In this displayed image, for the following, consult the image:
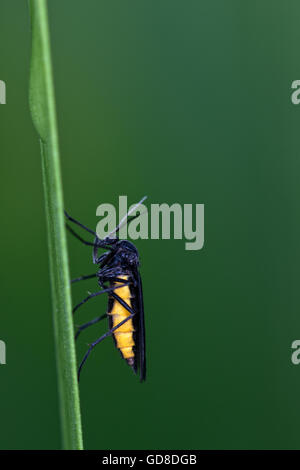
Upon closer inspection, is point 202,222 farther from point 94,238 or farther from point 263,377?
point 263,377

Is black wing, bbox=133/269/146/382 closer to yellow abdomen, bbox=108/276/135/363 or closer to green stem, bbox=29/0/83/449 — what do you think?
yellow abdomen, bbox=108/276/135/363

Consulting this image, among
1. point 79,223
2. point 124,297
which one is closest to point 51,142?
point 79,223

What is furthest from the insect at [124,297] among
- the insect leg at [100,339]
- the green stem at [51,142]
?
the green stem at [51,142]

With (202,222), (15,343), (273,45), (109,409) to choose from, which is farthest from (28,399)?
(273,45)

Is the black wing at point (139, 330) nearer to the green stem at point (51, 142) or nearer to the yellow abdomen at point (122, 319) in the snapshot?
the yellow abdomen at point (122, 319)

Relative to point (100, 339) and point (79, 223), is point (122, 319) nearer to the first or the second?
point (100, 339)

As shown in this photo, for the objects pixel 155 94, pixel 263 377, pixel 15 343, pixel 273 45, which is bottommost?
pixel 263 377
